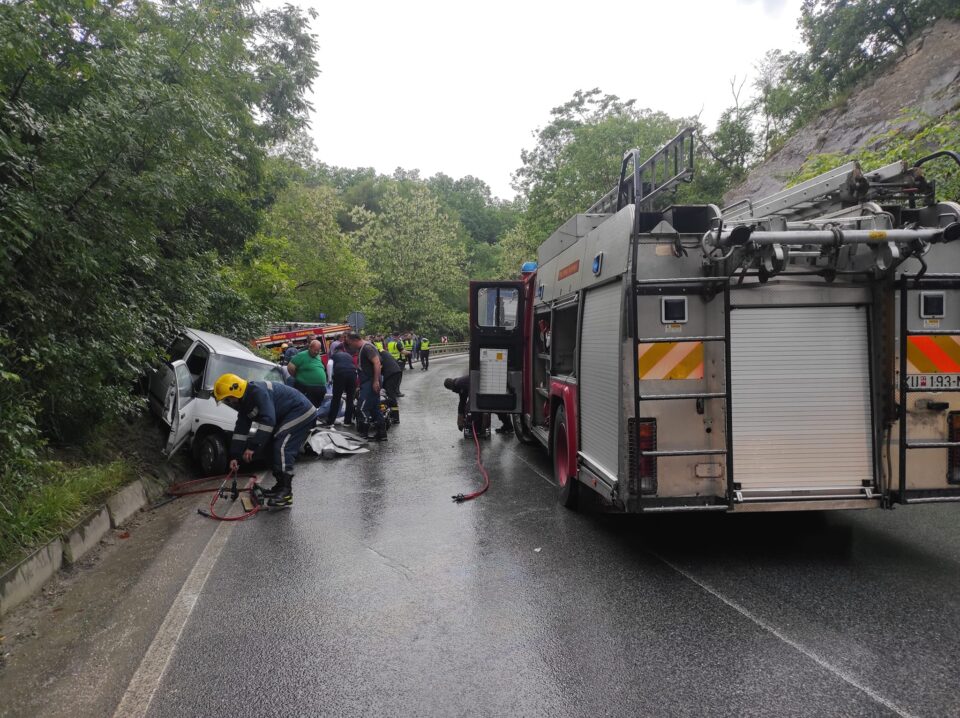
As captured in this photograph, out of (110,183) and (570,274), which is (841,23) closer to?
(570,274)

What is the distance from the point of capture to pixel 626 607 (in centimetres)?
454

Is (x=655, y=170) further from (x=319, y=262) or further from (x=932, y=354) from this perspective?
(x=319, y=262)

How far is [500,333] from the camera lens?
10312 millimetres

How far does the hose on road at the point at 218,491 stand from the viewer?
7.31 meters

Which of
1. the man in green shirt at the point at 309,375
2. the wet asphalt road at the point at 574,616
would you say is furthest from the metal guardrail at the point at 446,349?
the wet asphalt road at the point at 574,616

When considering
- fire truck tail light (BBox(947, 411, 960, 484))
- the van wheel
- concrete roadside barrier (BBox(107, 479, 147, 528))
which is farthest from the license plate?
the van wheel

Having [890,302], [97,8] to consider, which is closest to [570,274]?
[890,302]

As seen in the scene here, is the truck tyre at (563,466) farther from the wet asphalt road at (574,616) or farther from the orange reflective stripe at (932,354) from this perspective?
the orange reflective stripe at (932,354)

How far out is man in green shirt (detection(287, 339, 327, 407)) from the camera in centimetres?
1200

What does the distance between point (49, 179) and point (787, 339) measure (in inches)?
241

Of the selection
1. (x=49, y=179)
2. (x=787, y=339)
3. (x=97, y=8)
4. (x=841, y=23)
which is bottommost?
(x=787, y=339)

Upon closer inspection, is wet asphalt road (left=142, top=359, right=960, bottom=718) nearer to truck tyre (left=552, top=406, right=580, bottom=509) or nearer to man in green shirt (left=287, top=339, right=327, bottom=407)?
truck tyre (left=552, top=406, right=580, bottom=509)

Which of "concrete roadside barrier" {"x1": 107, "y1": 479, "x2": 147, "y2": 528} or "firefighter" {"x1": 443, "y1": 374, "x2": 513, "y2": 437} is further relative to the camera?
"firefighter" {"x1": 443, "y1": 374, "x2": 513, "y2": 437}

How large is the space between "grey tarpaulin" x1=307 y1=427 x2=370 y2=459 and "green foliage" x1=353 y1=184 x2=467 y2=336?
114 ft
